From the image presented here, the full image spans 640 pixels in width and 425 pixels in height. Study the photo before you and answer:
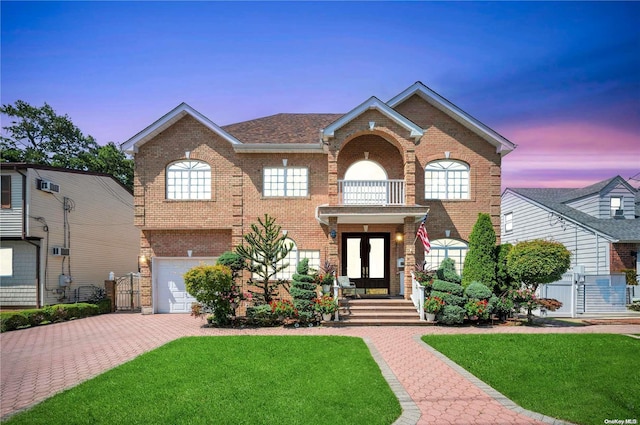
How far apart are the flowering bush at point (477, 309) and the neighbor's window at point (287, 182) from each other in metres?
7.85

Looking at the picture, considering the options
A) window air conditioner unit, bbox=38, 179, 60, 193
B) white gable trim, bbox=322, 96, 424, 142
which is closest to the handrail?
white gable trim, bbox=322, 96, 424, 142

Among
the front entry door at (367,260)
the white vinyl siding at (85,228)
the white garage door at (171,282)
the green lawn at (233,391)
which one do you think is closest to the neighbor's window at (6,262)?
the white vinyl siding at (85,228)

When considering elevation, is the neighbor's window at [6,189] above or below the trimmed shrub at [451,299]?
above

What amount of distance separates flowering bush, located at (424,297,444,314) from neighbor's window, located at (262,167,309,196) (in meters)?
6.80

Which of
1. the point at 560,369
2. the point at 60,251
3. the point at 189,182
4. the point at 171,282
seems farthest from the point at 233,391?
the point at 60,251

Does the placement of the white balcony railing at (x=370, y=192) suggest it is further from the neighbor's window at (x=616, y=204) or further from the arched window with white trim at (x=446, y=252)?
the neighbor's window at (x=616, y=204)

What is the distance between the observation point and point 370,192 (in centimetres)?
1602

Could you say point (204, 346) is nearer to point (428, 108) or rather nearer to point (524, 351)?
point (524, 351)

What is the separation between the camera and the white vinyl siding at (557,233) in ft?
62.6

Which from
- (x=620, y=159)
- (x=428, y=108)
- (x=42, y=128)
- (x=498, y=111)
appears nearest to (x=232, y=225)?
(x=428, y=108)

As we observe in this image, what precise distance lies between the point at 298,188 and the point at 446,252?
7036 millimetres

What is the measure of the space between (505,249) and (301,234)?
8089 mm

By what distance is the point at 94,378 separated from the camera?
749 cm

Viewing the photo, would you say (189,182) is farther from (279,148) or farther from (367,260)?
(367,260)
